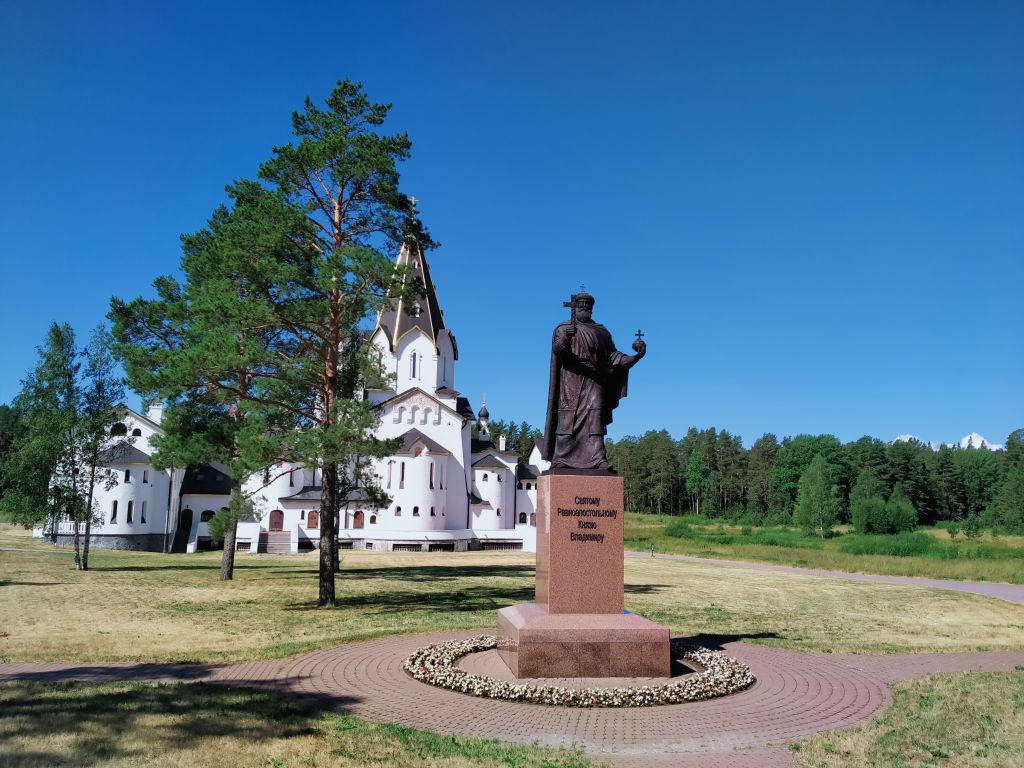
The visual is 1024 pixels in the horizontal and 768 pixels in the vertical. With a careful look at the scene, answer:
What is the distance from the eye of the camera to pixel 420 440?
1908 inches

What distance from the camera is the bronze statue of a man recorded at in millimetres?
10219

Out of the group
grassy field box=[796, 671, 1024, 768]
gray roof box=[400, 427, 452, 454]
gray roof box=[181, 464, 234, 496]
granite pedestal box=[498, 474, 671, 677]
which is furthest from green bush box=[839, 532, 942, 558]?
gray roof box=[181, 464, 234, 496]

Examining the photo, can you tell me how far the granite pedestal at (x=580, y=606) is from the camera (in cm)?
877

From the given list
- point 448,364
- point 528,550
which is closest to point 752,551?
point 528,550

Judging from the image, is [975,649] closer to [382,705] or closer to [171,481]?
[382,705]

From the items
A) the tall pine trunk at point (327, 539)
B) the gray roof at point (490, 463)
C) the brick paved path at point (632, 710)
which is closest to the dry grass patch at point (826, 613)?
the brick paved path at point (632, 710)

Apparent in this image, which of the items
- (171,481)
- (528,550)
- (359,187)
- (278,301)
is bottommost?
(528,550)

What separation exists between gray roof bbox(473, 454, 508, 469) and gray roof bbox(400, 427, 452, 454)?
5.76 m

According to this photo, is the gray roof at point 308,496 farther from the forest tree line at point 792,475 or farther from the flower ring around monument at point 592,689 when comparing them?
the forest tree line at point 792,475

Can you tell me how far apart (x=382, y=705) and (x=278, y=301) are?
41.4 feet

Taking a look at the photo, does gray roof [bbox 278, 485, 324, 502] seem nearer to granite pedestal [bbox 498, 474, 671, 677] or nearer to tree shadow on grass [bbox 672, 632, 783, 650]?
tree shadow on grass [bbox 672, 632, 783, 650]

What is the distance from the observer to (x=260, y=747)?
246 inches

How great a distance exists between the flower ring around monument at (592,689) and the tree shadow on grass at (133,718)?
4.78ft

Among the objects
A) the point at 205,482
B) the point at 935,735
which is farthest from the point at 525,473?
the point at 935,735
